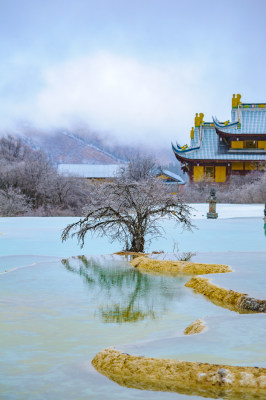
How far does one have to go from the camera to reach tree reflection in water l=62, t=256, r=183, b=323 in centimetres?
895

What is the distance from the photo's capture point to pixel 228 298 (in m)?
9.07

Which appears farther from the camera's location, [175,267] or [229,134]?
[229,134]

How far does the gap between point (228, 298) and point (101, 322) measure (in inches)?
83.6

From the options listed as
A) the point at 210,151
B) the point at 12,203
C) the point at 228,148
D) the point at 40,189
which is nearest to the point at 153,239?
the point at 12,203

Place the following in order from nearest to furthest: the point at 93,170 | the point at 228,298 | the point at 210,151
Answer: the point at 228,298, the point at 210,151, the point at 93,170

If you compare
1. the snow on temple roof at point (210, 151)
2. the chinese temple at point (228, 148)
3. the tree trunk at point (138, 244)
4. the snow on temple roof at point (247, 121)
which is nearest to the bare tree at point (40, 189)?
the snow on temple roof at point (210, 151)

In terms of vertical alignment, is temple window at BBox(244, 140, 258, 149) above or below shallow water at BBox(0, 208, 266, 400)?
above

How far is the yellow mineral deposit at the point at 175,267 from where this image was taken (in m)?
12.1

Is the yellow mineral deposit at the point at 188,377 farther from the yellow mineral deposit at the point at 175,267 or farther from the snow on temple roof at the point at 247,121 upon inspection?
the snow on temple roof at the point at 247,121

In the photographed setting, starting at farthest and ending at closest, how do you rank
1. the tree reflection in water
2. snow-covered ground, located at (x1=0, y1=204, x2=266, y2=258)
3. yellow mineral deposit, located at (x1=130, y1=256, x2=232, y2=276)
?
1. snow-covered ground, located at (x1=0, y1=204, x2=266, y2=258)
2. yellow mineral deposit, located at (x1=130, y1=256, x2=232, y2=276)
3. the tree reflection in water

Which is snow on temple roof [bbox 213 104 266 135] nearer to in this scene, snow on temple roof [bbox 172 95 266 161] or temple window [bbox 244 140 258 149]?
snow on temple roof [bbox 172 95 266 161]

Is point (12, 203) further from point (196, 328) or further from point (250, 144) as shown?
point (196, 328)

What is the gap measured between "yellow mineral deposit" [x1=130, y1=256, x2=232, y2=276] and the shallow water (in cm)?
35

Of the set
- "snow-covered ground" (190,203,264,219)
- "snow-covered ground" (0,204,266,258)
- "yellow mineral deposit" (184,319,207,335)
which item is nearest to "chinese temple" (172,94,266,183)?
"snow-covered ground" (190,203,264,219)
